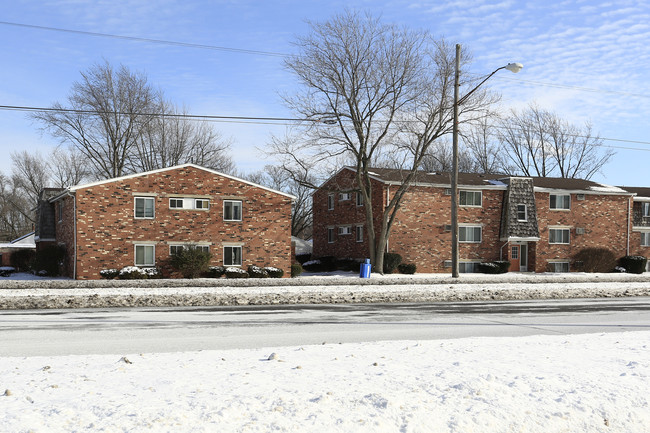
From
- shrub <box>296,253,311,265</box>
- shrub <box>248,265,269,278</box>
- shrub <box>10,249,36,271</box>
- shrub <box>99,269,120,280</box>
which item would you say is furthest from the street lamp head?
shrub <box>10,249,36,271</box>

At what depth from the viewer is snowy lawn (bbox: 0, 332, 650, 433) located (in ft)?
17.6

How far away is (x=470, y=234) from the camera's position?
4344 cm

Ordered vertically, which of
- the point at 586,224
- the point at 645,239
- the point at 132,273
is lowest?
the point at 132,273

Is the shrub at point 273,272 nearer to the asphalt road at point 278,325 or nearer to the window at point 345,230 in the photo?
the window at point 345,230

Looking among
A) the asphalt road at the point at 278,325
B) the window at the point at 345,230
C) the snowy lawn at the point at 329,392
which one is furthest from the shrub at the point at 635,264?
the snowy lawn at the point at 329,392

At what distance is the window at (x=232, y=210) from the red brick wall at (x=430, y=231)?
11.0 meters

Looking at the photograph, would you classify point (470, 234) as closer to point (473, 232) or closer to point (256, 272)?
point (473, 232)

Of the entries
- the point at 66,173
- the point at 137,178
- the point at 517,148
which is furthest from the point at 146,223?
the point at 517,148

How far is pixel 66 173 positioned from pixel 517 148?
53.3 m

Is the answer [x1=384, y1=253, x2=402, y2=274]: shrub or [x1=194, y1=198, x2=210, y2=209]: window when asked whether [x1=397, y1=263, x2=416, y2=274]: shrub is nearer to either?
[x1=384, y1=253, x2=402, y2=274]: shrub

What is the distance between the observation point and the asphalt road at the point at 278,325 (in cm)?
1057

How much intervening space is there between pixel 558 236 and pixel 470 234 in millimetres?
7457

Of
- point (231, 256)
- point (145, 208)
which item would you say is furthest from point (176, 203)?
point (231, 256)

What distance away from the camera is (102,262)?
1304 inches
